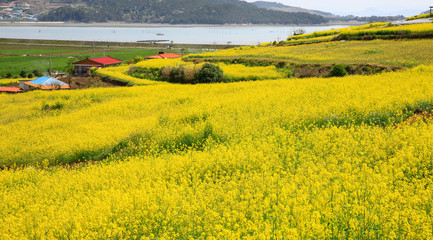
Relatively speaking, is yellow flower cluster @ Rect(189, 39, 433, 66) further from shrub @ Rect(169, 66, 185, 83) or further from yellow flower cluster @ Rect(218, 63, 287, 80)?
shrub @ Rect(169, 66, 185, 83)

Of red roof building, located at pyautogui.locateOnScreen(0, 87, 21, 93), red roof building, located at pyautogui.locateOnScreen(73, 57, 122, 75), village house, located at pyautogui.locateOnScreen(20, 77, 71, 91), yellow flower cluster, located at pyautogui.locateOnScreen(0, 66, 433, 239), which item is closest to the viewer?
yellow flower cluster, located at pyautogui.locateOnScreen(0, 66, 433, 239)

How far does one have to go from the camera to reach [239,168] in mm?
9461

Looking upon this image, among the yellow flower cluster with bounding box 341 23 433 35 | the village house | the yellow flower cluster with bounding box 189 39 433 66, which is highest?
the yellow flower cluster with bounding box 341 23 433 35

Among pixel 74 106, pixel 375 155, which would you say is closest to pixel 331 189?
pixel 375 155

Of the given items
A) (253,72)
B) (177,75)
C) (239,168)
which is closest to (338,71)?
(253,72)

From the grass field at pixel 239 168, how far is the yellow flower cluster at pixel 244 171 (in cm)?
4

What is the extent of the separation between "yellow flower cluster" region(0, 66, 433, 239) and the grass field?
43 millimetres

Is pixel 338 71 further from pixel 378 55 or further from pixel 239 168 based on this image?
pixel 239 168

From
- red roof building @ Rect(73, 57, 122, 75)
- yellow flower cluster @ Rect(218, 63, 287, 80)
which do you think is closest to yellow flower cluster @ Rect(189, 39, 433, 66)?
yellow flower cluster @ Rect(218, 63, 287, 80)

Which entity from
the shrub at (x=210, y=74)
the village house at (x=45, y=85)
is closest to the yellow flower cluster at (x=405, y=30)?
the shrub at (x=210, y=74)

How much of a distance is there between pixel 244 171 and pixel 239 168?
3.19 feet

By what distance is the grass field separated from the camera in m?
5.96

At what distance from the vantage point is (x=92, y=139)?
15477mm

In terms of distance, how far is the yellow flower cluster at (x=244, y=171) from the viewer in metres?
5.92
